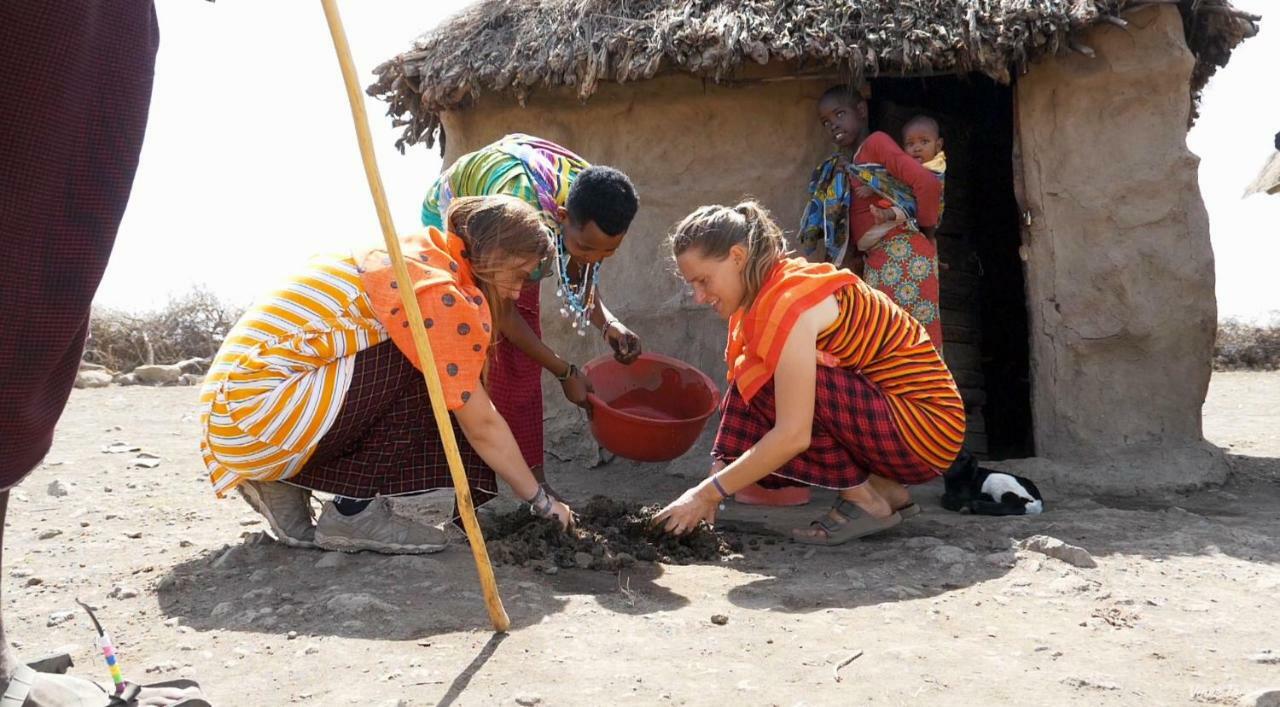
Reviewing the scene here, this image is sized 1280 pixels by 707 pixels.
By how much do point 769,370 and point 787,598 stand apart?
0.68 meters

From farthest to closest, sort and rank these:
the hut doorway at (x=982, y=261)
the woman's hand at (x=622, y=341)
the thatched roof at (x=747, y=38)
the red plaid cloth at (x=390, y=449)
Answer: the hut doorway at (x=982, y=261), the thatched roof at (x=747, y=38), the woman's hand at (x=622, y=341), the red plaid cloth at (x=390, y=449)

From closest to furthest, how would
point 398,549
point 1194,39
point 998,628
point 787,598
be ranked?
point 998,628 → point 787,598 → point 398,549 → point 1194,39

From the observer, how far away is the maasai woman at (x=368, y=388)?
9.54ft

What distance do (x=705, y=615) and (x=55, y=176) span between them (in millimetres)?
1764

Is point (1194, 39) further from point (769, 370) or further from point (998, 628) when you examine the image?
point (998, 628)

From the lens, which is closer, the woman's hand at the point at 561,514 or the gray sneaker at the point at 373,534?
the woman's hand at the point at 561,514

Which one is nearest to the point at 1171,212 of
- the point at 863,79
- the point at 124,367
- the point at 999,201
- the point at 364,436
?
the point at 863,79

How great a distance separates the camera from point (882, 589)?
3037 millimetres

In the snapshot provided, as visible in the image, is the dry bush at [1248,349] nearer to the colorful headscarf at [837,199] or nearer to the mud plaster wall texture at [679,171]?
the colorful headscarf at [837,199]

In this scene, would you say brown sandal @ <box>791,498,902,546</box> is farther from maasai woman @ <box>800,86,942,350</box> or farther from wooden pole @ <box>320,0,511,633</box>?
maasai woman @ <box>800,86,942,350</box>

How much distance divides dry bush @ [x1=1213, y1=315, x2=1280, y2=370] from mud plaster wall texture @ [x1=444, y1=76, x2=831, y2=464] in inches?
284

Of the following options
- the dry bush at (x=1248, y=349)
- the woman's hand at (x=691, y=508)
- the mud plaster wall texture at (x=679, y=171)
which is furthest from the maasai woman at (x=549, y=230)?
the dry bush at (x=1248, y=349)

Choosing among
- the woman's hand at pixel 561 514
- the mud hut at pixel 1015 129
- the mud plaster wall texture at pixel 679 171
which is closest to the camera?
the woman's hand at pixel 561 514

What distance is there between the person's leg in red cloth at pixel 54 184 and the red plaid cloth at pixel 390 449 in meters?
1.31
